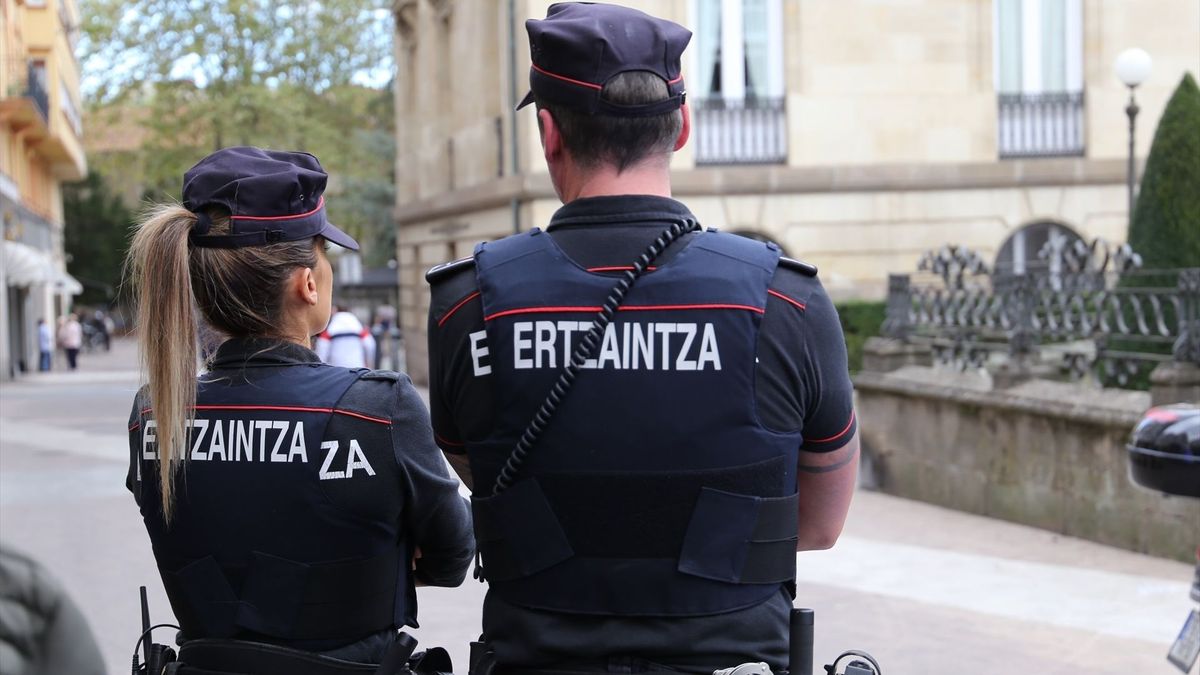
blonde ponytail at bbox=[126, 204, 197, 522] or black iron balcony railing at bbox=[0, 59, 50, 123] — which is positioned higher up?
black iron balcony railing at bbox=[0, 59, 50, 123]

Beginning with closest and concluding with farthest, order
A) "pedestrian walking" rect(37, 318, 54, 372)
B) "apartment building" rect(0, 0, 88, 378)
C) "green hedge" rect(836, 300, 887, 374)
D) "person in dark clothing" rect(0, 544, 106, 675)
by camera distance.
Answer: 1. "person in dark clothing" rect(0, 544, 106, 675)
2. "green hedge" rect(836, 300, 887, 374)
3. "apartment building" rect(0, 0, 88, 378)
4. "pedestrian walking" rect(37, 318, 54, 372)

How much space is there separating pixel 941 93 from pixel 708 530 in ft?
64.5

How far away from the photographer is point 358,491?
277 cm

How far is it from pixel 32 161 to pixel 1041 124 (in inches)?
1373

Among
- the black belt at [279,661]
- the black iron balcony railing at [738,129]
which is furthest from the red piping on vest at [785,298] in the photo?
the black iron balcony railing at [738,129]

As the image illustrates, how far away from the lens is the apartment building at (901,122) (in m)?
20.9

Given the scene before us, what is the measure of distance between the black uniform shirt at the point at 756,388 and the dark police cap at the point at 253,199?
52 cm

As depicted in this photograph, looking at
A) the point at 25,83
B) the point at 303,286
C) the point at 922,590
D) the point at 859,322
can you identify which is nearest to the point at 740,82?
the point at 859,322

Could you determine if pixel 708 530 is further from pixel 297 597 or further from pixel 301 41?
pixel 301 41

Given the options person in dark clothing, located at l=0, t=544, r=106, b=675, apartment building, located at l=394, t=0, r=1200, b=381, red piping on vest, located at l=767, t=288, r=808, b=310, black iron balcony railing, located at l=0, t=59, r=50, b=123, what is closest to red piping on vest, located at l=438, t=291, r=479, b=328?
red piping on vest, located at l=767, t=288, r=808, b=310

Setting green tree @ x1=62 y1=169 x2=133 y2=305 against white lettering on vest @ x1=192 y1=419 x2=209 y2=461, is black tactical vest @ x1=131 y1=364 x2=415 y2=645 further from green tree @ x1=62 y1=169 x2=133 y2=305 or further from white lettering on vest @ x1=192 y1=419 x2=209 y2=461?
green tree @ x1=62 y1=169 x2=133 y2=305

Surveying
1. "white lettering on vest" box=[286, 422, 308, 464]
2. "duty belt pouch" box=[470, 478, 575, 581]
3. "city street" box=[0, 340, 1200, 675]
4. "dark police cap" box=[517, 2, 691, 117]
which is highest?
"dark police cap" box=[517, 2, 691, 117]

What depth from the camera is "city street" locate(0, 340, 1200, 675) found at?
267 inches

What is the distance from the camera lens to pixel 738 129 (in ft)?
69.3
